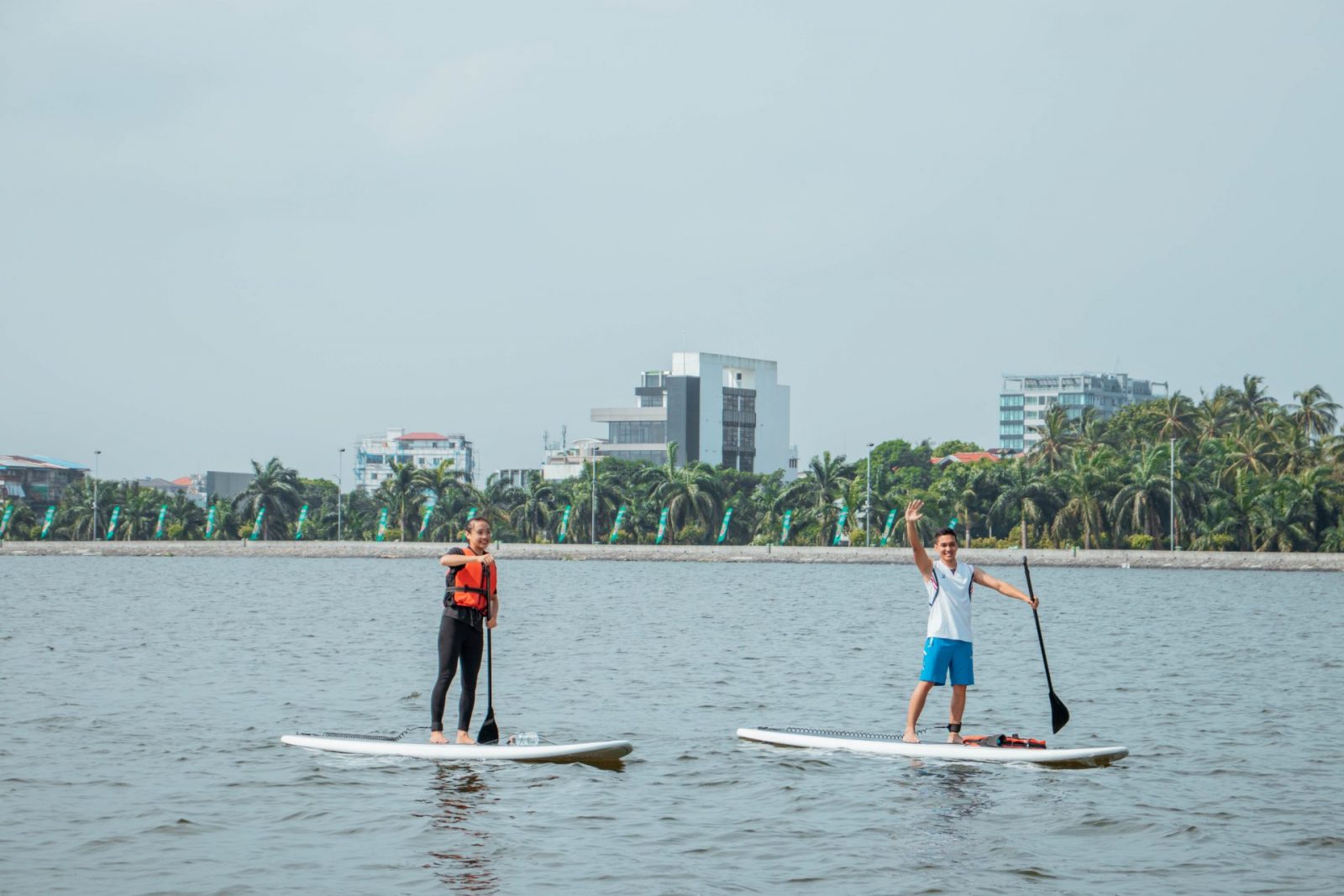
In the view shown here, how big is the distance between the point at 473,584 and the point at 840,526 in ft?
311

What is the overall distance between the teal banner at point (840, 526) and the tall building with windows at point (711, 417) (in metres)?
43.5

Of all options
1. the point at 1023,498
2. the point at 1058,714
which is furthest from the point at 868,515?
the point at 1058,714

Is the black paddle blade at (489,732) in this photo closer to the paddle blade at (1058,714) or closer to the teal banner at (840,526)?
the paddle blade at (1058,714)

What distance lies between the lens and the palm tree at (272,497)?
409 ft

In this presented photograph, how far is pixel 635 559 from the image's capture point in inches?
4385

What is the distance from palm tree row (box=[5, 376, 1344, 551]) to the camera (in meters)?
93.4

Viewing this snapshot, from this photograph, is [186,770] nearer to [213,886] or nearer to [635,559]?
[213,886]

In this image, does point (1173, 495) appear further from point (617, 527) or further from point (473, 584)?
point (473, 584)

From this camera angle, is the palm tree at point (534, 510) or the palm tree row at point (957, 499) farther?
the palm tree at point (534, 510)

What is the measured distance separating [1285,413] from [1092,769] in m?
104

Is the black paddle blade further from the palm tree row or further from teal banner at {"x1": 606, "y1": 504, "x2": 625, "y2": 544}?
teal banner at {"x1": 606, "y1": 504, "x2": 625, "y2": 544}

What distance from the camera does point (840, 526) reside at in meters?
107

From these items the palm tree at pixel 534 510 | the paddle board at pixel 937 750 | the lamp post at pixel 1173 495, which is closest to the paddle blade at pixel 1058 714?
the paddle board at pixel 937 750

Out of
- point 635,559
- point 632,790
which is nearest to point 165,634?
point 632,790
